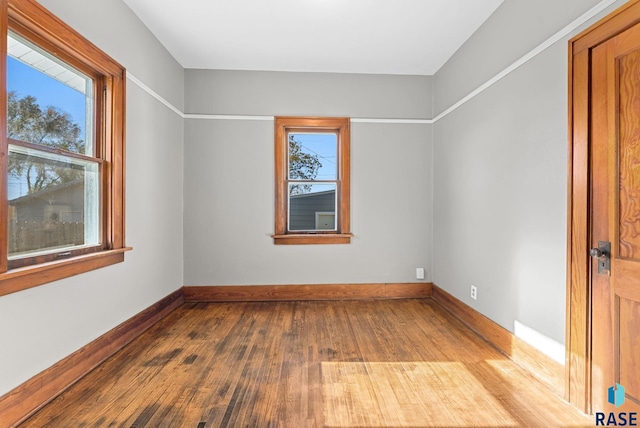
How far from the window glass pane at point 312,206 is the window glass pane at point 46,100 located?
218cm

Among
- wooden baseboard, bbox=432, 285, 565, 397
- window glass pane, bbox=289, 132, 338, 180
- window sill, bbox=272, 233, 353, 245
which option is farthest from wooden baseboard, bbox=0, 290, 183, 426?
wooden baseboard, bbox=432, 285, 565, 397

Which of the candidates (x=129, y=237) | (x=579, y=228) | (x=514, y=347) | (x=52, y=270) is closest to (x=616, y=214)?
(x=579, y=228)

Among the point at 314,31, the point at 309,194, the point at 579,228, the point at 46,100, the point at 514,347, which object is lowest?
the point at 514,347

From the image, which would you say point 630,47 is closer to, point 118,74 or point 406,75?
point 406,75

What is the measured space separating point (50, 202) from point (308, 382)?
1989 millimetres

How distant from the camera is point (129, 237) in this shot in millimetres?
2812

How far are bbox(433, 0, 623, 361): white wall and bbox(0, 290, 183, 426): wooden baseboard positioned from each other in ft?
9.99

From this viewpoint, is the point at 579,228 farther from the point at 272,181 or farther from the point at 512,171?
the point at 272,181

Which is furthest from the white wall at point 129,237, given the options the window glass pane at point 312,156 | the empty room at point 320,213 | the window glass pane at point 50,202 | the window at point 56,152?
the window glass pane at point 312,156

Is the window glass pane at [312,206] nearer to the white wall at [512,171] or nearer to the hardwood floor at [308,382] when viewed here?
the hardwood floor at [308,382]

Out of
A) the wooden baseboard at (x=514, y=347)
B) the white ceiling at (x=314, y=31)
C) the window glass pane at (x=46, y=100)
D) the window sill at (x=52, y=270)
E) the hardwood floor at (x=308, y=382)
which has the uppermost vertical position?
the white ceiling at (x=314, y=31)

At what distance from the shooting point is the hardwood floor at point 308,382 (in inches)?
71.2

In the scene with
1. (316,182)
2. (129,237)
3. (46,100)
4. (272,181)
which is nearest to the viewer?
(46,100)

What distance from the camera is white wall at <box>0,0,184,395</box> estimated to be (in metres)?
1.81
